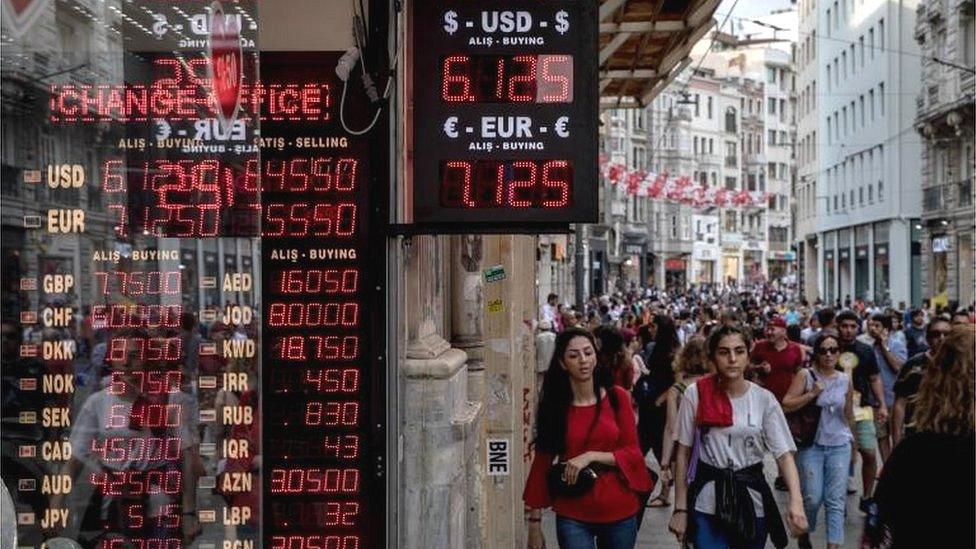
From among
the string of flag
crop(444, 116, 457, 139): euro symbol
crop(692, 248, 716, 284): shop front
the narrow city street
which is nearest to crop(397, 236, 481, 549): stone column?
the narrow city street

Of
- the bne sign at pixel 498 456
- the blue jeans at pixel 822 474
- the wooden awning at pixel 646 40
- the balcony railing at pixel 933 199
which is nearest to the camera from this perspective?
the bne sign at pixel 498 456

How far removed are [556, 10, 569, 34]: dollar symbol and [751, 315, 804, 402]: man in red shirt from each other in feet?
20.3

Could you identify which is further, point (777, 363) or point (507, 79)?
point (777, 363)

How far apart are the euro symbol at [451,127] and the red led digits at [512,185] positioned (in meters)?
0.12

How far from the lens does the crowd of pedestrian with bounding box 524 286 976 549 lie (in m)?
4.73

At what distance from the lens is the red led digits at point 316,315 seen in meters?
6.60

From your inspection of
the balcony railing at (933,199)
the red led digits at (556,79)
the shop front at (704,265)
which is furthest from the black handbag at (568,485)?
the shop front at (704,265)

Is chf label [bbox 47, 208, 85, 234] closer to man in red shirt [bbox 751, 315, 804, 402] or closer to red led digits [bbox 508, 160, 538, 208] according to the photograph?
red led digits [bbox 508, 160, 538, 208]

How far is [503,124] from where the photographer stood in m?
6.31

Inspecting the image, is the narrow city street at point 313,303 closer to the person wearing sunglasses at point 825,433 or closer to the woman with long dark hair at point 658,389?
the person wearing sunglasses at point 825,433

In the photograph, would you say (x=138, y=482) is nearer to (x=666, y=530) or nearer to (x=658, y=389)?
(x=666, y=530)

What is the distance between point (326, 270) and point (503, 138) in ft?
3.46

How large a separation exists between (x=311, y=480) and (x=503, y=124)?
1.89m

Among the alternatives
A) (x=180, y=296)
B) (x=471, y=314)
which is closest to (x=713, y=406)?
(x=180, y=296)
